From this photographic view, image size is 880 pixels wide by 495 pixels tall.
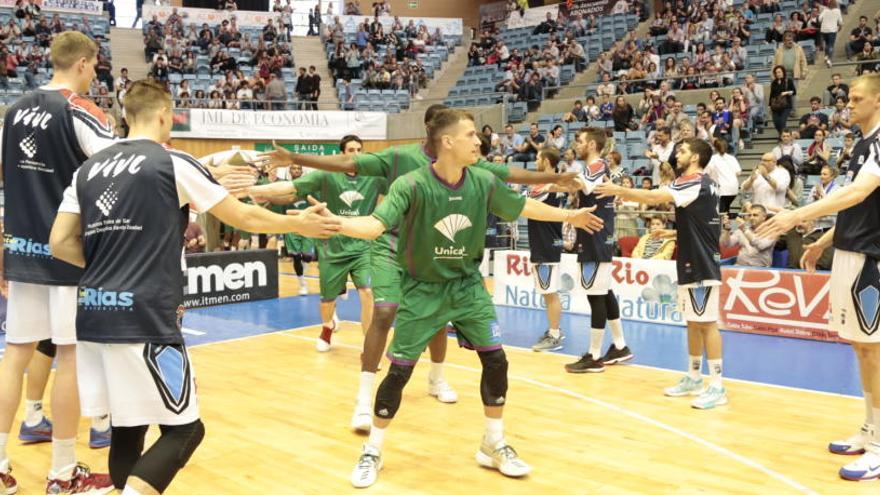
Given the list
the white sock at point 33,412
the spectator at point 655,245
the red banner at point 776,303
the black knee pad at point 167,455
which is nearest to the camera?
the black knee pad at point 167,455

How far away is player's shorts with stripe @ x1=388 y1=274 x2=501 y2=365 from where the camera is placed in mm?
4148

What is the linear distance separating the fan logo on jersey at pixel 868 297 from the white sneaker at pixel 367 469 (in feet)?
9.13

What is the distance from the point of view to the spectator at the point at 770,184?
10.7 m

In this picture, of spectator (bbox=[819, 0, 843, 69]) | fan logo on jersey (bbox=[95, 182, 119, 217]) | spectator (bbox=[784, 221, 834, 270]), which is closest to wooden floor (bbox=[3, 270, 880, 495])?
fan logo on jersey (bbox=[95, 182, 119, 217])

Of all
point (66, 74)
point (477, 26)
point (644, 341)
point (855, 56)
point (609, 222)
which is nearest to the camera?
point (66, 74)

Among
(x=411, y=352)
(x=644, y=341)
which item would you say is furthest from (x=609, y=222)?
(x=411, y=352)

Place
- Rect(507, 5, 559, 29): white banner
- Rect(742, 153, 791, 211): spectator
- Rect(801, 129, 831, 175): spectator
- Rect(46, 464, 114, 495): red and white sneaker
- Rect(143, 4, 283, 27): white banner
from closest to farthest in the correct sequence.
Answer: Rect(46, 464, 114, 495): red and white sneaker → Rect(742, 153, 791, 211): spectator → Rect(801, 129, 831, 175): spectator → Rect(143, 4, 283, 27): white banner → Rect(507, 5, 559, 29): white banner

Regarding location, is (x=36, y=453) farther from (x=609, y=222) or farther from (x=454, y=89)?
(x=454, y=89)

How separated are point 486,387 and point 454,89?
19567mm

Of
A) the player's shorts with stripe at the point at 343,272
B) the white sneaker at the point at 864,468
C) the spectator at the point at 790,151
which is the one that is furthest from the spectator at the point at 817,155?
the white sneaker at the point at 864,468

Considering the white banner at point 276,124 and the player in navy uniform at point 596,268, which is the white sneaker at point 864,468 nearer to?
the player in navy uniform at point 596,268

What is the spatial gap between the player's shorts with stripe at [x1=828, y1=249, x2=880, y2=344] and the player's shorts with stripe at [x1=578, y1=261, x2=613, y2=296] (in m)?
2.62

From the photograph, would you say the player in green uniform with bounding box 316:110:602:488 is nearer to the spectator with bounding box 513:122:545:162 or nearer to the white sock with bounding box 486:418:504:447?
the white sock with bounding box 486:418:504:447

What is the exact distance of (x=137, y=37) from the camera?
23.7 meters
